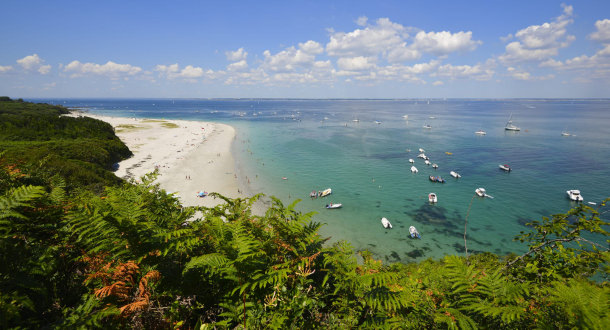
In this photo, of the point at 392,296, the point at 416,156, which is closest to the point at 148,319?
the point at 392,296

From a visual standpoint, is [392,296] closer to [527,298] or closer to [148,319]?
[527,298]

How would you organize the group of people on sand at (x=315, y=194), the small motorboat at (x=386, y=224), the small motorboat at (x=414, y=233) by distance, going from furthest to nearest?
1. the group of people on sand at (x=315, y=194)
2. the small motorboat at (x=386, y=224)
3. the small motorboat at (x=414, y=233)

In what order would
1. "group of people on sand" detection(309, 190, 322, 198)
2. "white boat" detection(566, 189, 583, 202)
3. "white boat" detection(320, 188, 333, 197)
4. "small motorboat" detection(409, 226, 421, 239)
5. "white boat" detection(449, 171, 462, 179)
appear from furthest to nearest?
"white boat" detection(449, 171, 462, 179), "white boat" detection(320, 188, 333, 197), "group of people on sand" detection(309, 190, 322, 198), "white boat" detection(566, 189, 583, 202), "small motorboat" detection(409, 226, 421, 239)

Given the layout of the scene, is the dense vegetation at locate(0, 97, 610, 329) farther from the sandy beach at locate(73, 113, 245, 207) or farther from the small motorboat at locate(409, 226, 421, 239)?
the small motorboat at locate(409, 226, 421, 239)

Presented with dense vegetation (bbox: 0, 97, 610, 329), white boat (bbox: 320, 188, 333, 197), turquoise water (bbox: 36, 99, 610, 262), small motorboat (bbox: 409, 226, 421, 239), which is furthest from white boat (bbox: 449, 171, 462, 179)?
dense vegetation (bbox: 0, 97, 610, 329)

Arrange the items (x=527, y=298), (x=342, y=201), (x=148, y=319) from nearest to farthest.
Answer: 1. (x=148, y=319)
2. (x=527, y=298)
3. (x=342, y=201)

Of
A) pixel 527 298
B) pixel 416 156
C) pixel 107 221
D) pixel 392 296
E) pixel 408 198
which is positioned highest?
pixel 107 221

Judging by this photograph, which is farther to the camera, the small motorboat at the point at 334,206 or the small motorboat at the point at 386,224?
the small motorboat at the point at 334,206

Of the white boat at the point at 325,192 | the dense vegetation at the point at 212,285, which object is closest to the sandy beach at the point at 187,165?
the white boat at the point at 325,192

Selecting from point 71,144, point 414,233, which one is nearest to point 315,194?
point 414,233

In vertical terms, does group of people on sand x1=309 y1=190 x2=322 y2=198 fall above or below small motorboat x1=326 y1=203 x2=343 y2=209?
above

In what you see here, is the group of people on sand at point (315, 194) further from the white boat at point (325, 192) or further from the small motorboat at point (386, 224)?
the small motorboat at point (386, 224)
